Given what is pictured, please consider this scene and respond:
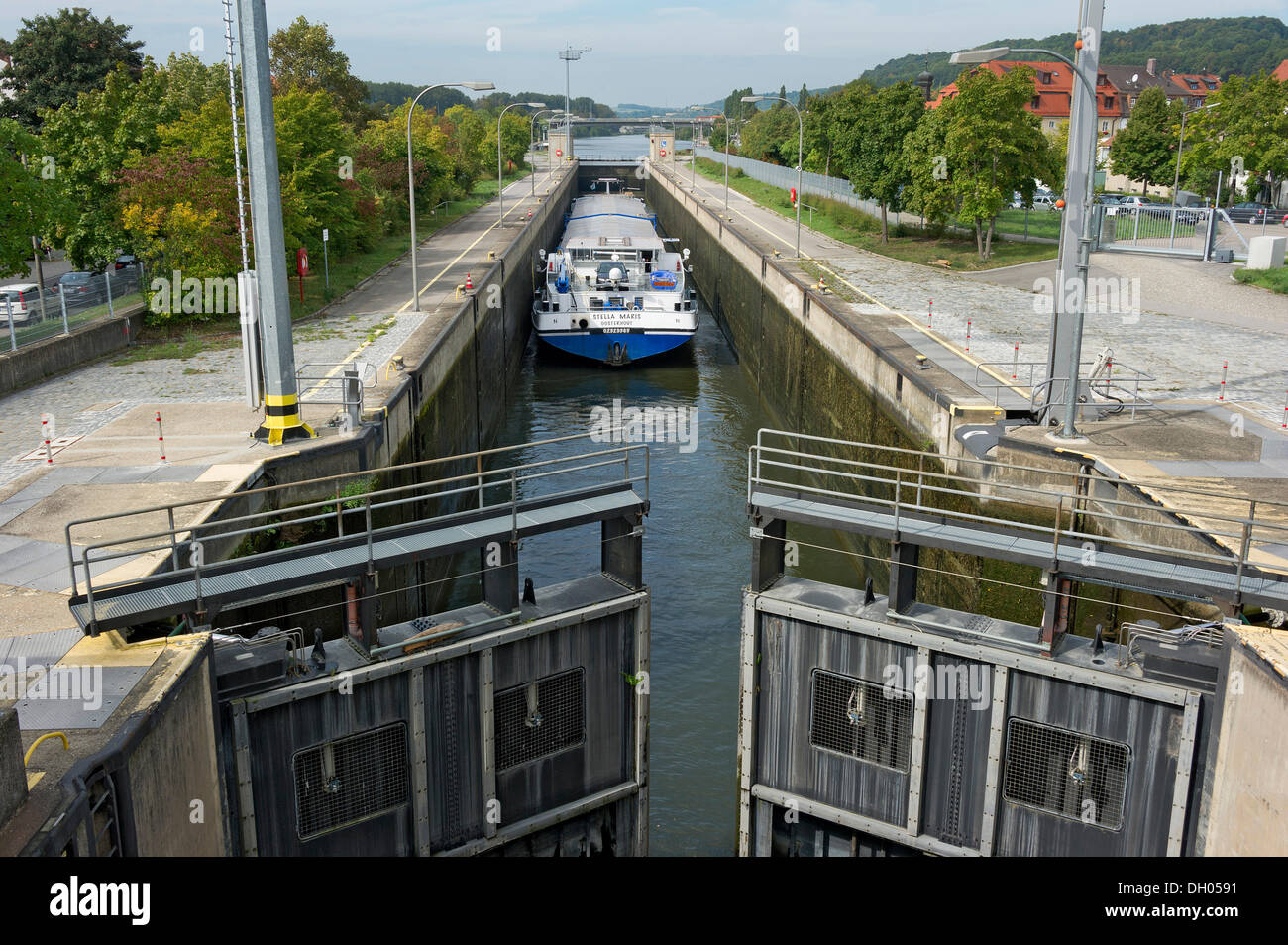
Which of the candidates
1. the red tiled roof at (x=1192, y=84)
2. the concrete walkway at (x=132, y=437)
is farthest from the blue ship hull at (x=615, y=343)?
the red tiled roof at (x=1192, y=84)

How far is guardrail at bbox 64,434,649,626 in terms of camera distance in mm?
11305

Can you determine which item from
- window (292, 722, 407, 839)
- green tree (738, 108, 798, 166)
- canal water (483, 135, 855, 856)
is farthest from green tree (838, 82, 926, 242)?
green tree (738, 108, 798, 166)

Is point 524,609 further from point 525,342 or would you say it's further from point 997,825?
point 525,342

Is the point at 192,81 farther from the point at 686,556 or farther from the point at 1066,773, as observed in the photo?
the point at 1066,773

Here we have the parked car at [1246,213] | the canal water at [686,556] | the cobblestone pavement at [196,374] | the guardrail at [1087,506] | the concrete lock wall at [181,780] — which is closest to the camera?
the concrete lock wall at [181,780]

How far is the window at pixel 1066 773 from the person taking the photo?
39.5 ft

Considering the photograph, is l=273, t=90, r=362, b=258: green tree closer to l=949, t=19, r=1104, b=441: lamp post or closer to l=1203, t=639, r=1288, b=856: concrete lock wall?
l=949, t=19, r=1104, b=441: lamp post

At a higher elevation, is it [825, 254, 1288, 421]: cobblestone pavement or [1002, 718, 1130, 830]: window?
[825, 254, 1288, 421]: cobblestone pavement

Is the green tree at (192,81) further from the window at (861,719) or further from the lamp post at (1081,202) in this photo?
the window at (861,719)

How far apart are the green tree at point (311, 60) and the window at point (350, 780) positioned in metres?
50.9

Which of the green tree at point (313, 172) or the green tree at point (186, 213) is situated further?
the green tree at point (313, 172)

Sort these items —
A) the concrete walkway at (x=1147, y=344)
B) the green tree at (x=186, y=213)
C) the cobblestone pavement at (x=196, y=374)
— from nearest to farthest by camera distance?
the concrete walkway at (x=1147, y=344)
the cobblestone pavement at (x=196, y=374)
the green tree at (x=186, y=213)

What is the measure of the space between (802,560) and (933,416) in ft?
14.5

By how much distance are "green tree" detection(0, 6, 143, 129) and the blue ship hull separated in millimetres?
31208
